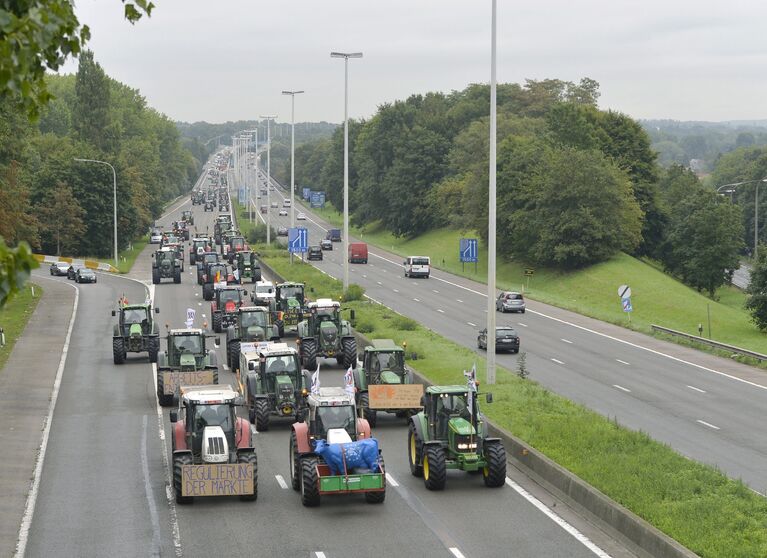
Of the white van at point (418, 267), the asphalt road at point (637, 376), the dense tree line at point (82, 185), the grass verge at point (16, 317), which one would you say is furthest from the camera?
the dense tree line at point (82, 185)

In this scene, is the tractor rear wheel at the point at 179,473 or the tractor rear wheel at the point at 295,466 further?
the tractor rear wheel at the point at 295,466

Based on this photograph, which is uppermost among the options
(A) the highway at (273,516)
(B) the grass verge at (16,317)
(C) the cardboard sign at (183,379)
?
(C) the cardboard sign at (183,379)

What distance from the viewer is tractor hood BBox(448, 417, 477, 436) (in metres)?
24.7

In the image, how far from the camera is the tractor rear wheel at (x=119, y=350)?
46.5 meters

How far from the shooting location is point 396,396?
107 feet

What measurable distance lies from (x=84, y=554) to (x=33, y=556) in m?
0.87

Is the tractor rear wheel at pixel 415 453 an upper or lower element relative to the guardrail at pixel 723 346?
upper

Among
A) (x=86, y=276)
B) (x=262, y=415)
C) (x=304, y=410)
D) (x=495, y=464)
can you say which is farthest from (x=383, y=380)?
(x=86, y=276)

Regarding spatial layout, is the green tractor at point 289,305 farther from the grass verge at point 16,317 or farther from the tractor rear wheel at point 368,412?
the tractor rear wheel at point 368,412

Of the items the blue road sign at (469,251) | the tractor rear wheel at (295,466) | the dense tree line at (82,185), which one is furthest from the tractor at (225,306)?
the blue road sign at (469,251)

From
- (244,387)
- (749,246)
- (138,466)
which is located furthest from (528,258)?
(138,466)

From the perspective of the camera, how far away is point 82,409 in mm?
37031

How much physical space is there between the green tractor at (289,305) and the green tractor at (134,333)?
8022mm

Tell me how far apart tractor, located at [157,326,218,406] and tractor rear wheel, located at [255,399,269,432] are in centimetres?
354
